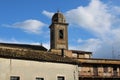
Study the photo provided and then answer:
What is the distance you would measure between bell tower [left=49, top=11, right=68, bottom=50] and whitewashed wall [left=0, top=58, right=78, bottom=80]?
80.5 ft

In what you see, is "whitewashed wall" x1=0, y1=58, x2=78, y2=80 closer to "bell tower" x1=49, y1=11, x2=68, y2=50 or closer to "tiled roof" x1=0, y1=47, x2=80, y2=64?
"tiled roof" x1=0, y1=47, x2=80, y2=64

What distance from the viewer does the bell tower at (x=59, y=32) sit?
2414 inches

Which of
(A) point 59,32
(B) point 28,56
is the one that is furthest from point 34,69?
(A) point 59,32

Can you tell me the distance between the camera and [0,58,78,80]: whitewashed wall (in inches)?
1247

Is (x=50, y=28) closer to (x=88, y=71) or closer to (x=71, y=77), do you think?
(x=88, y=71)

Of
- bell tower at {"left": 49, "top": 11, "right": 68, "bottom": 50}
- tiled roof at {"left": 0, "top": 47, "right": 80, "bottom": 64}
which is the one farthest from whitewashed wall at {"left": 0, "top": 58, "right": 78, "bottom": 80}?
bell tower at {"left": 49, "top": 11, "right": 68, "bottom": 50}

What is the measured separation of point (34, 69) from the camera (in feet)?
110

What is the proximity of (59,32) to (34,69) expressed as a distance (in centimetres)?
2919

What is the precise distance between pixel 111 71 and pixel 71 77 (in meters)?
18.1

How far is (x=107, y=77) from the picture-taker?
52.5 meters

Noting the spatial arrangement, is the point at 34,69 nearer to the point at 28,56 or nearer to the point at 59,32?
the point at 28,56

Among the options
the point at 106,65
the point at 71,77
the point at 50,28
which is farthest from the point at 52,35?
the point at 71,77

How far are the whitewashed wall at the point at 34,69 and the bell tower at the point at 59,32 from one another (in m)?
24.5

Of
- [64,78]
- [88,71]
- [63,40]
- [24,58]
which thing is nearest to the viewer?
[24,58]
